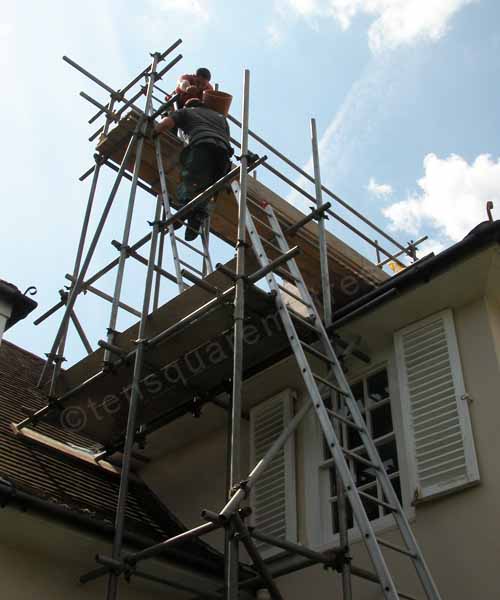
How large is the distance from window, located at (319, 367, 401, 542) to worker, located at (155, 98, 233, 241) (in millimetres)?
2332

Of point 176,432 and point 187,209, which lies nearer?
point 187,209

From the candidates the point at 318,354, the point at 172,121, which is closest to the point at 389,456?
the point at 318,354

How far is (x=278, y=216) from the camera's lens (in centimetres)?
982

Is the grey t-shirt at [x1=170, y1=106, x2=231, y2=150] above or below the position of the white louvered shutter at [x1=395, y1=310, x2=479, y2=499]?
above

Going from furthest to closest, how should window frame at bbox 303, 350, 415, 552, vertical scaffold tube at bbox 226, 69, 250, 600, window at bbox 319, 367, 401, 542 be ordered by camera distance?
window at bbox 319, 367, 401, 542 < window frame at bbox 303, 350, 415, 552 < vertical scaffold tube at bbox 226, 69, 250, 600

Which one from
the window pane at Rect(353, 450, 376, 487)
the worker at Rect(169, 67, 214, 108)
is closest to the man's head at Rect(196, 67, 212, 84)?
the worker at Rect(169, 67, 214, 108)

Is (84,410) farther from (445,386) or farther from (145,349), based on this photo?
(445,386)

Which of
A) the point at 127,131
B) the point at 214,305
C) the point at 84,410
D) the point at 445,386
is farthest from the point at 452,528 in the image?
the point at 127,131

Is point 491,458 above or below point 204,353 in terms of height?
below

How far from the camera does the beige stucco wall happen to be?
663cm

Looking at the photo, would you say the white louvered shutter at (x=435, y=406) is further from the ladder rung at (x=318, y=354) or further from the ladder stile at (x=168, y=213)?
the ladder stile at (x=168, y=213)

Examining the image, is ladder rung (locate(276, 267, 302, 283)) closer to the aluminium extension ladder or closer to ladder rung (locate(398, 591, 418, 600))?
the aluminium extension ladder

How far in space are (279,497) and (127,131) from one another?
429 centimetres

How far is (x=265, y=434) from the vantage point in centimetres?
908
